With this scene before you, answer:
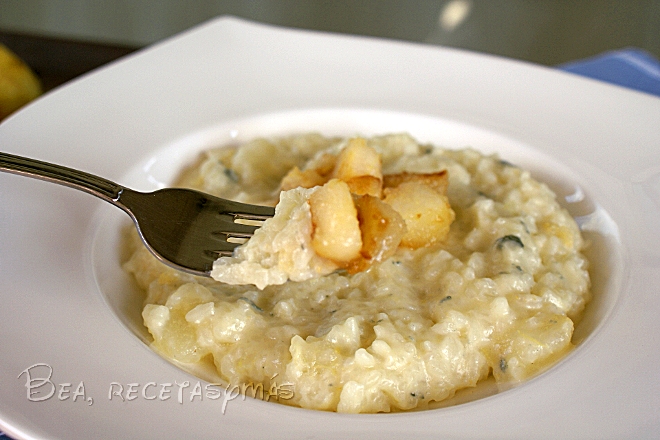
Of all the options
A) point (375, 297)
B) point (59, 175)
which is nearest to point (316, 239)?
point (375, 297)

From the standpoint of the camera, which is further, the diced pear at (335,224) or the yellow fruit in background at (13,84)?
the yellow fruit in background at (13,84)

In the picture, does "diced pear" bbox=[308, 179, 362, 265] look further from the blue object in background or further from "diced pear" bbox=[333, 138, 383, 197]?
the blue object in background

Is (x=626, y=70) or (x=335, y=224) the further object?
(x=626, y=70)

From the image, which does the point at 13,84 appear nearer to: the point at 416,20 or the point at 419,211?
the point at 419,211

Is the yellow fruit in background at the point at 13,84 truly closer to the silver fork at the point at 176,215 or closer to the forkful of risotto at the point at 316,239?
the silver fork at the point at 176,215

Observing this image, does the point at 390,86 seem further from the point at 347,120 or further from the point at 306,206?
the point at 306,206

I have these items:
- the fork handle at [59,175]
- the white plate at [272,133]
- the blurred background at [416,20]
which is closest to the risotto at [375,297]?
the white plate at [272,133]

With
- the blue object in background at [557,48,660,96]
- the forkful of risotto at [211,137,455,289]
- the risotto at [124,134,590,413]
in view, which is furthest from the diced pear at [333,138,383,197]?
the blue object in background at [557,48,660,96]
